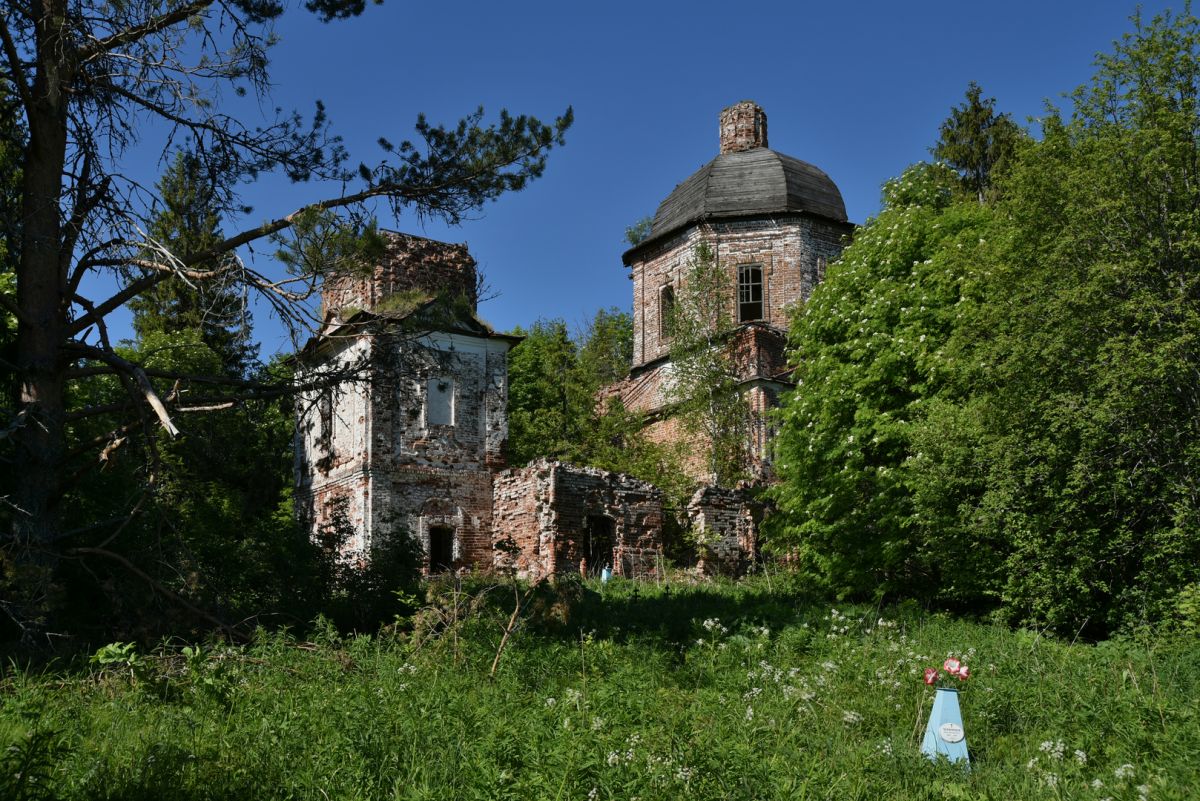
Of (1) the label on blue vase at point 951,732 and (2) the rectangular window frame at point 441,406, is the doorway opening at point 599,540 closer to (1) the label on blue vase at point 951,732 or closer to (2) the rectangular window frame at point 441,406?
(2) the rectangular window frame at point 441,406

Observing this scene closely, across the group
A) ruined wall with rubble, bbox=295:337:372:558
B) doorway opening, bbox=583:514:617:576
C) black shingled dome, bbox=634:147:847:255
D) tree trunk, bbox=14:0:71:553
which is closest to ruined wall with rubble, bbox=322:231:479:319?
ruined wall with rubble, bbox=295:337:372:558

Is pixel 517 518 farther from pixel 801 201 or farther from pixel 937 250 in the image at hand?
pixel 801 201

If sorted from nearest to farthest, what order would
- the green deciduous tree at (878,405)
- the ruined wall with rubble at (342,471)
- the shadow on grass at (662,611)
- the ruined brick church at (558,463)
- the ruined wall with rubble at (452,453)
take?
1. the shadow on grass at (662,611)
2. the green deciduous tree at (878,405)
3. the ruined brick church at (558,463)
4. the ruined wall with rubble at (342,471)
5. the ruined wall with rubble at (452,453)

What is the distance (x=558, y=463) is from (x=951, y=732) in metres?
15.9

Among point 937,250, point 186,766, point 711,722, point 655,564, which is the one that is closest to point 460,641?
point 711,722

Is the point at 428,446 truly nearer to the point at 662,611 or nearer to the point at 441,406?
the point at 441,406

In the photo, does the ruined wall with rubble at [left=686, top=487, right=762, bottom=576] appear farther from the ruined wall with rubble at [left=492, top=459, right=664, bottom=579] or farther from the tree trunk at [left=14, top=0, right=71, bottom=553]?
the tree trunk at [left=14, top=0, right=71, bottom=553]

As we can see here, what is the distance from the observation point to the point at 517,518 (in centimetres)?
2294

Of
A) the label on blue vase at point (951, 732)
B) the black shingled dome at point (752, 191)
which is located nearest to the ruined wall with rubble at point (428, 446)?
the black shingled dome at point (752, 191)

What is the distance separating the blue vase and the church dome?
24353 mm

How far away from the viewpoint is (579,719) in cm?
610

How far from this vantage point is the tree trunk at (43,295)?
9.50 meters

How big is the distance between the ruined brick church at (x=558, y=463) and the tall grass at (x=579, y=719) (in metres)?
7.04

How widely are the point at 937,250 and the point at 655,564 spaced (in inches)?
366
